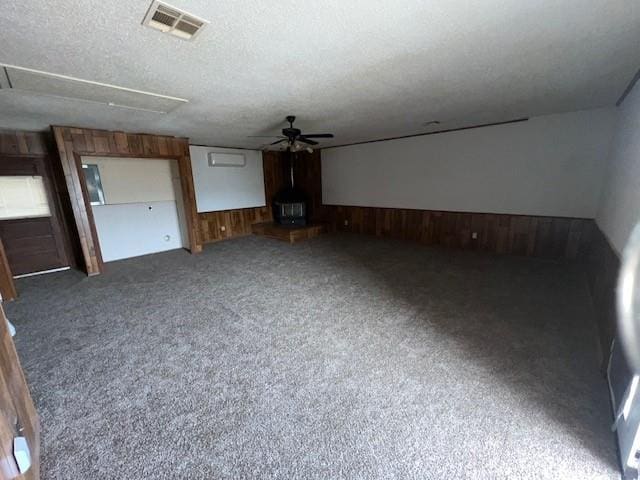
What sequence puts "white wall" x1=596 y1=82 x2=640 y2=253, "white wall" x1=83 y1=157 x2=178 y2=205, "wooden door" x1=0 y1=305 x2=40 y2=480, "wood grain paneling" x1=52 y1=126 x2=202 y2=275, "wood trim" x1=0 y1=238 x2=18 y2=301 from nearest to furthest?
"wooden door" x1=0 y1=305 x2=40 y2=480 → "white wall" x1=596 y1=82 x2=640 y2=253 → "wood trim" x1=0 y1=238 x2=18 y2=301 → "wood grain paneling" x1=52 y1=126 x2=202 y2=275 → "white wall" x1=83 y1=157 x2=178 y2=205

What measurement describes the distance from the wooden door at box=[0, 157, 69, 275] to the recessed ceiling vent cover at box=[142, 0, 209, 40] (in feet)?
14.5

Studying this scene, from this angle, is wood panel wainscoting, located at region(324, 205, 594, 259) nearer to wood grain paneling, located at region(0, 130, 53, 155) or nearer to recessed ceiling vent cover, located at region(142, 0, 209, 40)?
recessed ceiling vent cover, located at region(142, 0, 209, 40)

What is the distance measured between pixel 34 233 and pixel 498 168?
7.88 m

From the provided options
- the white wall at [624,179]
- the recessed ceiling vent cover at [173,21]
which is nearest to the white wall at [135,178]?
the recessed ceiling vent cover at [173,21]

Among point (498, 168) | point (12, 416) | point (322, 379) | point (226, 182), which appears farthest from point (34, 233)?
point (498, 168)

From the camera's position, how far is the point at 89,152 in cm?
399

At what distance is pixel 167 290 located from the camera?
339cm

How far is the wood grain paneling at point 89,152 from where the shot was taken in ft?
12.6

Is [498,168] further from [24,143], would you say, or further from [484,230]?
[24,143]

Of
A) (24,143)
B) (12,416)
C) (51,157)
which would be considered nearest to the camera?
(12,416)

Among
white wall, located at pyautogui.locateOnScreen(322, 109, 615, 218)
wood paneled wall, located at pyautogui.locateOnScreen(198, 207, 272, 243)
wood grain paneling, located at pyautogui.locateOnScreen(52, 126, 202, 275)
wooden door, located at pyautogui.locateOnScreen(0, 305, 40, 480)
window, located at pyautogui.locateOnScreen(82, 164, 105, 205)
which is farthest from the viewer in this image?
wood paneled wall, located at pyautogui.locateOnScreen(198, 207, 272, 243)

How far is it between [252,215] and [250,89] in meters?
4.70

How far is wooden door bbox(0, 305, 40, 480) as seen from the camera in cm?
95

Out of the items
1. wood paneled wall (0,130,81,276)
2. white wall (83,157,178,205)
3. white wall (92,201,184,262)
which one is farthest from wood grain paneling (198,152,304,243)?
wood paneled wall (0,130,81,276)
